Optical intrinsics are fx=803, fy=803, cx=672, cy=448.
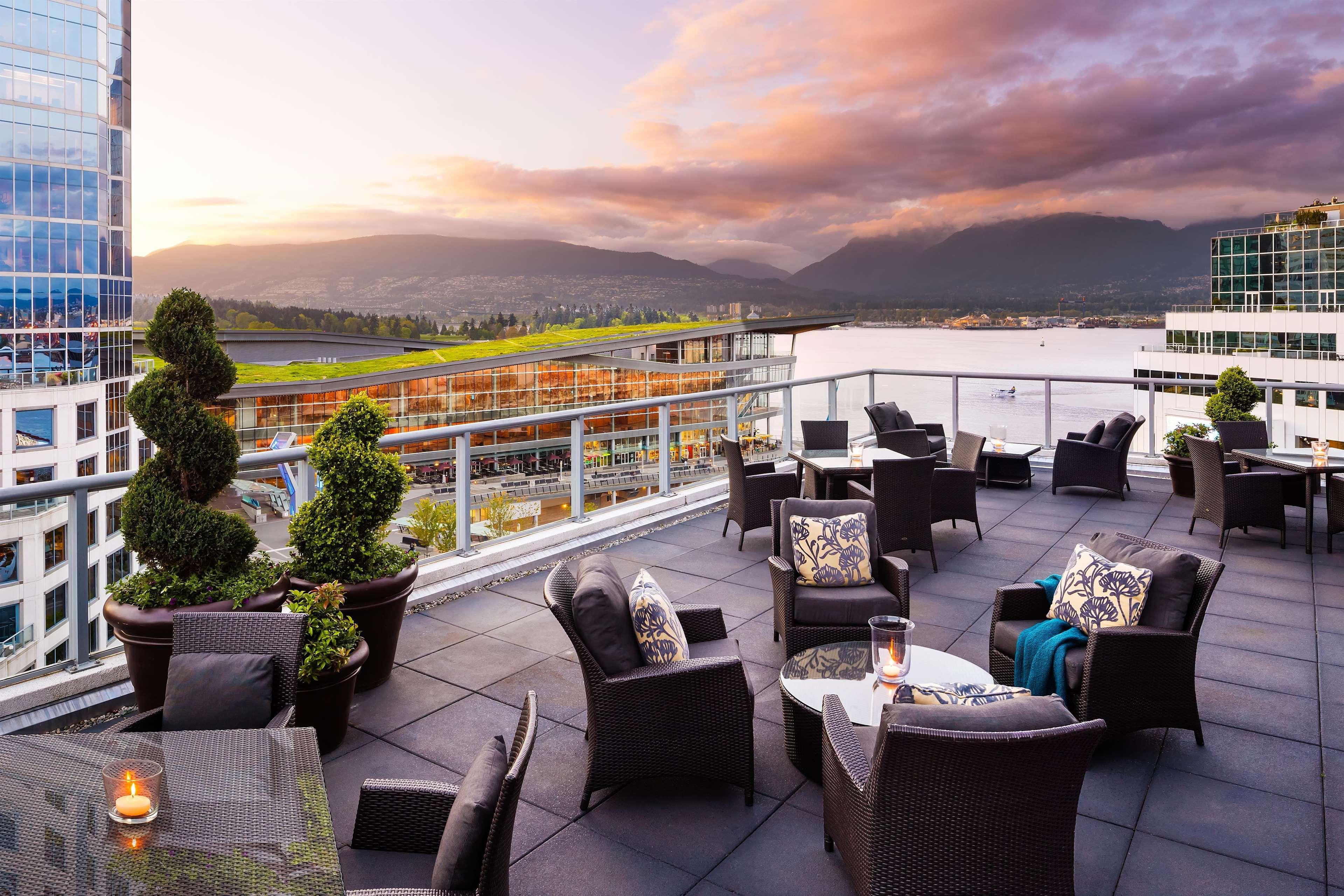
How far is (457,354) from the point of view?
25703mm

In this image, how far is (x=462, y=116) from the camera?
30812 mm

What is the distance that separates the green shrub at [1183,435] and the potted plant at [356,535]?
24.2 feet

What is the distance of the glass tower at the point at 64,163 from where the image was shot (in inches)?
353

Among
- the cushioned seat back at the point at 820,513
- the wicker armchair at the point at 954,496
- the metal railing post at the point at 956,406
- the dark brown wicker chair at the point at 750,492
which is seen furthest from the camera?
the metal railing post at the point at 956,406

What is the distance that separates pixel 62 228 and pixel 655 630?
34.2 ft

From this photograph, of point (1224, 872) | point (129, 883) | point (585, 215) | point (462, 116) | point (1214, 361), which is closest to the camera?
point (129, 883)

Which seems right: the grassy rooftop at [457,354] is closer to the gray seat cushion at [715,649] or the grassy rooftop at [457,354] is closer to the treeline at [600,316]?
the treeline at [600,316]

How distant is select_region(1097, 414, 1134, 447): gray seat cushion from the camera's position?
318 inches

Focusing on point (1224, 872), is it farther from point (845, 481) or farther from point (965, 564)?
point (845, 481)

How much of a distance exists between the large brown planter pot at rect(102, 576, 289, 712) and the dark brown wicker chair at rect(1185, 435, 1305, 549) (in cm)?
672

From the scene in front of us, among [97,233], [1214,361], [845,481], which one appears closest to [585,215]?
[1214,361]

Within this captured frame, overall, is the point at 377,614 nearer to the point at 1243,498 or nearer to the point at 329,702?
the point at 329,702

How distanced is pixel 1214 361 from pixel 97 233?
2694 centimetres

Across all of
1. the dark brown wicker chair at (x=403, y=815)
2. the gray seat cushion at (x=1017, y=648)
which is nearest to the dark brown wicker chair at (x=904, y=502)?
the gray seat cushion at (x=1017, y=648)
